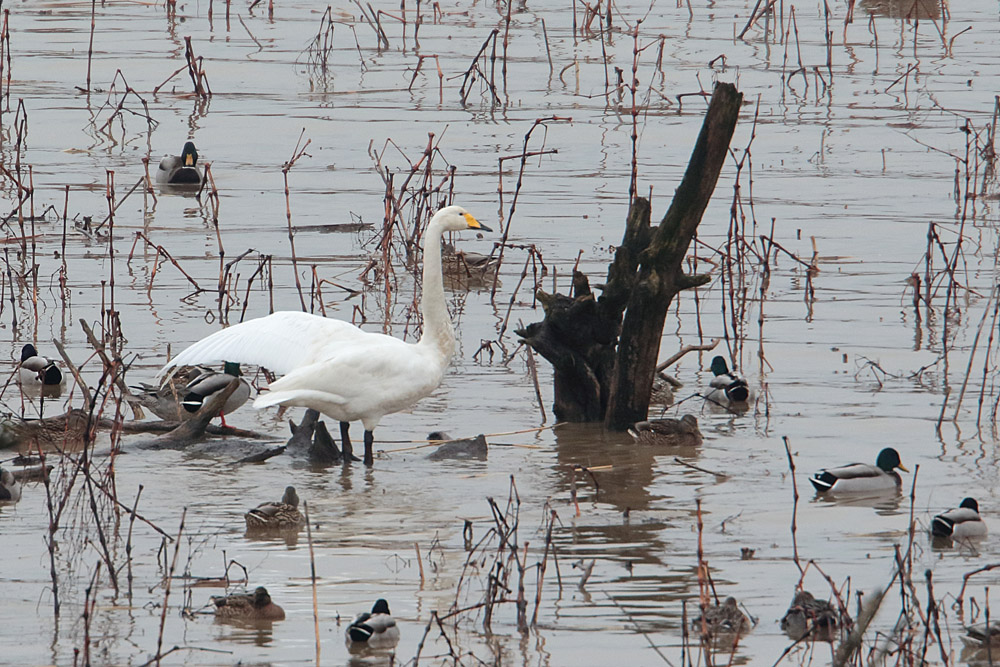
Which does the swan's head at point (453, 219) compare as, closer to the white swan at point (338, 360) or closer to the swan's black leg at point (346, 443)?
the white swan at point (338, 360)

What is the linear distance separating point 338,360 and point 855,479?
2613mm

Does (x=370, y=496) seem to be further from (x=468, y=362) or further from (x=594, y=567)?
(x=468, y=362)

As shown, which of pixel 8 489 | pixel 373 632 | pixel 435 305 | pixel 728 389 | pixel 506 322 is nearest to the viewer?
pixel 373 632

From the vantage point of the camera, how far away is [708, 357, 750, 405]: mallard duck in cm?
1004

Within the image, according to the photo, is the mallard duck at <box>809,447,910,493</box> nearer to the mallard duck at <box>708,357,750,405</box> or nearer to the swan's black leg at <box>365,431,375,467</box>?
the mallard duck at <box>708,357,750,405</box>

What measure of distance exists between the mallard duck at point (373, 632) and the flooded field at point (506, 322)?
43 millimetres

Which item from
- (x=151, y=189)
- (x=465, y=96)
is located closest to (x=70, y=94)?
(x=465, y=96)

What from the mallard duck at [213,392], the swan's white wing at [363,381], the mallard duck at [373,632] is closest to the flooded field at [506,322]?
the mallard duck at [373,632]

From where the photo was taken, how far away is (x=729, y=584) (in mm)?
6914

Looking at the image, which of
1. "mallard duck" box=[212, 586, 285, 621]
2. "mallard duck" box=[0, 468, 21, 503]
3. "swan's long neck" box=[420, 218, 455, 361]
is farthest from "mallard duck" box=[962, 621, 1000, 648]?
"mallard duck" box=[0, 468, 21, 503]

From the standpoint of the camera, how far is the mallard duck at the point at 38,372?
1015 centimetres

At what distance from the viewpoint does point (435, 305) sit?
31.2 feet

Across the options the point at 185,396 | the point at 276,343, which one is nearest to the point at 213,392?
the point at 185,396

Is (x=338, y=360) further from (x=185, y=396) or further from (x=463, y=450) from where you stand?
(x=185, y=396)
